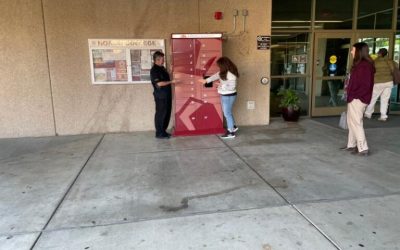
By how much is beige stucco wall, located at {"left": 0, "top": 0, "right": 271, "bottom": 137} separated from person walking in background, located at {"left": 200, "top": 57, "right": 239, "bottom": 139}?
96 centimetres

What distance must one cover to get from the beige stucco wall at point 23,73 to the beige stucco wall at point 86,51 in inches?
0.6

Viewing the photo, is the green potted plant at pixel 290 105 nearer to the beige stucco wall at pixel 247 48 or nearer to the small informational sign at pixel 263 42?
the beige stucco wall at pixel 247 48

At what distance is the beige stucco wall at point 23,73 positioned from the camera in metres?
5.62

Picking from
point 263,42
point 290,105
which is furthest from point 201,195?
point 290,105

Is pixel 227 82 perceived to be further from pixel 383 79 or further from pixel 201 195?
pixel 383 79

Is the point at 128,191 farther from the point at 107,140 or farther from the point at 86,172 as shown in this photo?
the point at 107,140

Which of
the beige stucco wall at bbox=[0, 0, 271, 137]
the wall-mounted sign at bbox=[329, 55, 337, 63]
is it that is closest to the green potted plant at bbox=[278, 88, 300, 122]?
the beige stucco wall at bbox=[0, 0, 271, 137]

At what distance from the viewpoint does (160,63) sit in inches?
219

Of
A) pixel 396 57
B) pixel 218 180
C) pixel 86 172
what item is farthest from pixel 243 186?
pixel 396 57

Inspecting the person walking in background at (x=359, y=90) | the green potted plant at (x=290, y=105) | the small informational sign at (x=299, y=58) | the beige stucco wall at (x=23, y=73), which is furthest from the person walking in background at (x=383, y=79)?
the beige stucco wall at (x=23, y=73)

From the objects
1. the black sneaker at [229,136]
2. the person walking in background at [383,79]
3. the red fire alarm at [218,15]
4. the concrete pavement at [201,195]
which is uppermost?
Answer: the red fire alarm at [218,15]

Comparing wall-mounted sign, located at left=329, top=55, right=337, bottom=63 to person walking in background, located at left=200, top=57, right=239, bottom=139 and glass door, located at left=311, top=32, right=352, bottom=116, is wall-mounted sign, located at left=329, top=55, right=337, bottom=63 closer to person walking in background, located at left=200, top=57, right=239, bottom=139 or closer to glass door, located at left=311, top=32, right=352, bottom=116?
glass door, located at left=311, top=32, right=352, bottom=116

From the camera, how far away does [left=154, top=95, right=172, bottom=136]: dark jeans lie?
565 centimetres

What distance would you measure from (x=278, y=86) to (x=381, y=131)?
2.39m
